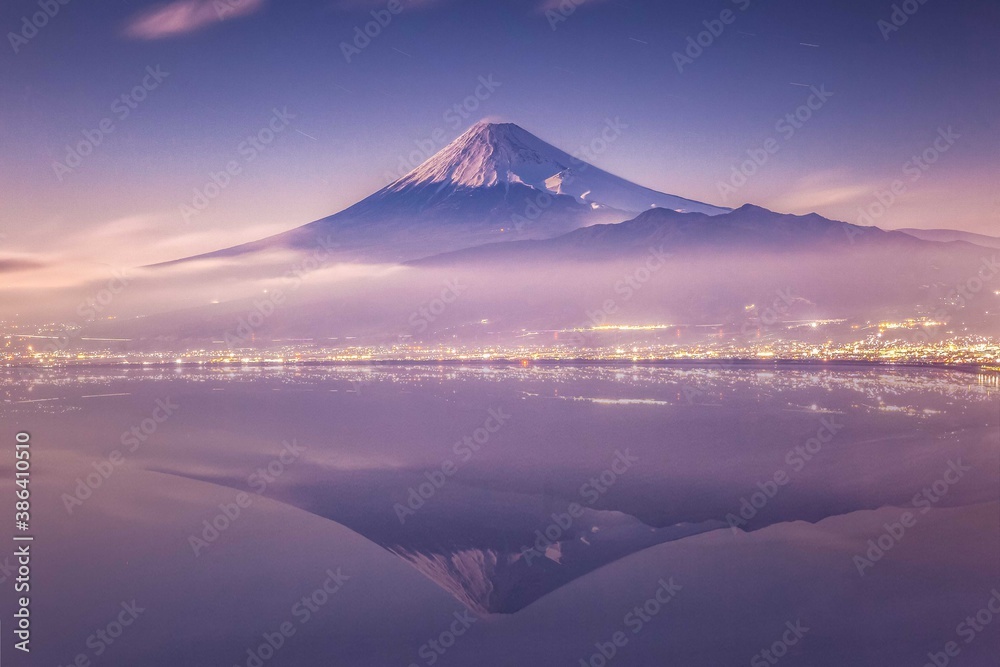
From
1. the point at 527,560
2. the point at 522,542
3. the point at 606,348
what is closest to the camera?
the point at 527,560

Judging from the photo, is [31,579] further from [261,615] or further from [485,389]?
[485,389]

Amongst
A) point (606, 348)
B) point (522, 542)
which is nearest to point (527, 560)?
point (522, 542)

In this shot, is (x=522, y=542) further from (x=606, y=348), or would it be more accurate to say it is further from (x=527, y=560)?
(x=606, y=348)

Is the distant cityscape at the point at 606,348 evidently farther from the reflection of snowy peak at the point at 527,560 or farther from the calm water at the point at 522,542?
the reflection of snowy peak at the point at 527,560

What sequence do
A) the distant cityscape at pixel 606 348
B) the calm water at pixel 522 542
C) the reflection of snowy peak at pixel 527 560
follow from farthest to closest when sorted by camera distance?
the distant cityscape at pixel 606 348
the reflection of snowy peak at pixel 527 560
the calm water at pixel 522 542

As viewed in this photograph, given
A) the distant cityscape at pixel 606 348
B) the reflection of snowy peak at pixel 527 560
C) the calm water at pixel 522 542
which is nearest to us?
the calm water at pixel 522 542

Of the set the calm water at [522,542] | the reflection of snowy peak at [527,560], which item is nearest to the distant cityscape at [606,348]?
the calm water at [522,542]

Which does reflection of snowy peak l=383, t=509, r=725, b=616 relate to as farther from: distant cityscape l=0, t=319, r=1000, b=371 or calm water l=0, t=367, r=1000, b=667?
distant cityscape l=0, t=319, r=1000, b=371

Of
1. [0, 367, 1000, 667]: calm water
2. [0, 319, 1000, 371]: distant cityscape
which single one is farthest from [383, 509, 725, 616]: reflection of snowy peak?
[0, 319, 1000, 371]: distant cityscape

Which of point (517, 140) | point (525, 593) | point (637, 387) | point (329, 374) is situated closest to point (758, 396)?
point (637, 387)
